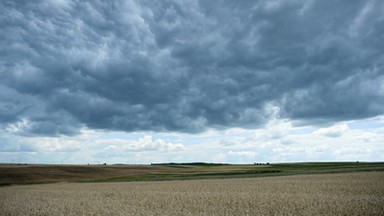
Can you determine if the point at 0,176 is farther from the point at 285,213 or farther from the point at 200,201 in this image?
the point at 285,213

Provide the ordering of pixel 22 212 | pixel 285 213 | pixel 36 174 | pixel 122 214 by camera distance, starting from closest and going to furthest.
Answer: pixel 285 213
pixel 122 214
pixel 22 212
pixel 36 174

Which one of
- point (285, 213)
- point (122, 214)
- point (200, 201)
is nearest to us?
point (285, 213)

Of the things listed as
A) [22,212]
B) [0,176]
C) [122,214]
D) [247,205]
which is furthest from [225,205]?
[0,176]

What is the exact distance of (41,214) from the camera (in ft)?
73.5

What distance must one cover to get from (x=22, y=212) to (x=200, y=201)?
504 inches

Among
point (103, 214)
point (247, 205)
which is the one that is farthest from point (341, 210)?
point (103, 214)

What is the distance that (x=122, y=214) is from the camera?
21.2m

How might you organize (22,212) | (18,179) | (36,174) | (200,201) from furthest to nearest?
(36,174)
(18,179)
(200,201)
(22,212)

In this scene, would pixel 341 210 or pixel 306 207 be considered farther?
pixel 306 207

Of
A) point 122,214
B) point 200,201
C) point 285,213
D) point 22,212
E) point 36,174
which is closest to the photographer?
point 285,213

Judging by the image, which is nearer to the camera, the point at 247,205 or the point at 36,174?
the point at 247,205

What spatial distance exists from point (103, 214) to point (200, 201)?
8274 millimetres

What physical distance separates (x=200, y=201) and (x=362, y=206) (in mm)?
11591

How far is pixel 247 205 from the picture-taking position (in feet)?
77.2
